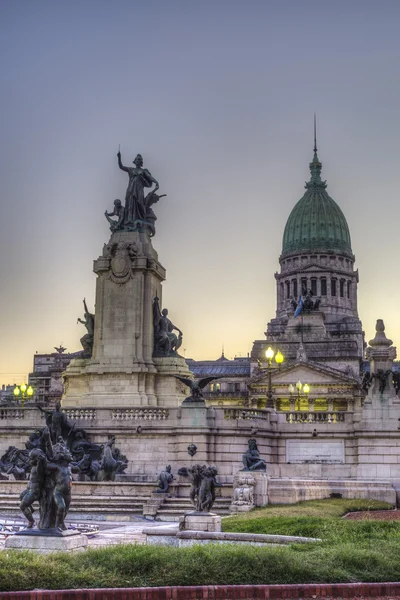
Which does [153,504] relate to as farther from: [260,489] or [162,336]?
[162,336]

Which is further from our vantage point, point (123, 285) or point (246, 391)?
point (246, 391)

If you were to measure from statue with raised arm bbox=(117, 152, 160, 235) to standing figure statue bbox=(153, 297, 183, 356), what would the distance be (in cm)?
449

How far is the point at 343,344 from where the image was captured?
4461 inches

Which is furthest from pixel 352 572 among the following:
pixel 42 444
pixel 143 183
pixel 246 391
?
pixel 246 391

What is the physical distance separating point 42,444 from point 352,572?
872cm

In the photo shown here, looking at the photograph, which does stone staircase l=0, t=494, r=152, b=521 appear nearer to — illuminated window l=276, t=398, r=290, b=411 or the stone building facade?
the stone building facade

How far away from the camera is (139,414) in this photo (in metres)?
40.3

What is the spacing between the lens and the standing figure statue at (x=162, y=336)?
1807 inches

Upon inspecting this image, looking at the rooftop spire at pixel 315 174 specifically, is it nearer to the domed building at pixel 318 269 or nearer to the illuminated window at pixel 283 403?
the domed building at pixel 318 269

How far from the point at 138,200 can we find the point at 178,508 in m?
20.3

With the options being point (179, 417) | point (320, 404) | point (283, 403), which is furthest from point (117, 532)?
point (320, 404)

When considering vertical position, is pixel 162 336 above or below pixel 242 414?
above

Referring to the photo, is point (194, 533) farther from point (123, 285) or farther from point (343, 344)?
point (343, 344)

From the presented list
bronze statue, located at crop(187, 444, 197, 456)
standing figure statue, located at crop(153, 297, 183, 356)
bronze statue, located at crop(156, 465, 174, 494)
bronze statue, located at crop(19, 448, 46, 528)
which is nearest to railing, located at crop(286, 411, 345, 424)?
bronze statue, located at crop(187, 444, 197, 456)
